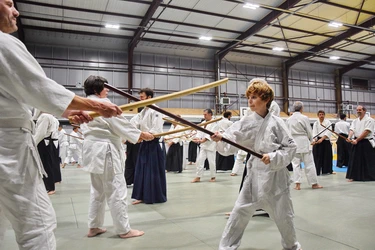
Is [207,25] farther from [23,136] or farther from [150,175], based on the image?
[23,136]

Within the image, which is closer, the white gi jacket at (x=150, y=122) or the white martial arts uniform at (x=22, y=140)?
the white martial arts uniform at (x=22, y=140)

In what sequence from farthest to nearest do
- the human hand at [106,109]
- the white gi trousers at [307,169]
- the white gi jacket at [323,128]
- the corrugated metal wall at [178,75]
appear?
the corrugated metal wall at [178,75], the white gi jacket at [323,128], the white gi trousers at [307,169], the human hand at [106,109]

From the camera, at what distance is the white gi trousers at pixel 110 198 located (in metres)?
2.55

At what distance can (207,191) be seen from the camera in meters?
5.00

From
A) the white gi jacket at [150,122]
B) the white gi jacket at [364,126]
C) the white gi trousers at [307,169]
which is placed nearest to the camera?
the white gi jacket at [150,122]

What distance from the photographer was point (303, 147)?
5.18 metres

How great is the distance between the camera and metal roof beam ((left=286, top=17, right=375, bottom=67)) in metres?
13.4

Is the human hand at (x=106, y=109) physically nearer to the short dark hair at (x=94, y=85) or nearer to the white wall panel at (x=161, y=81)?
the short dark hair at (x=94, y=85)

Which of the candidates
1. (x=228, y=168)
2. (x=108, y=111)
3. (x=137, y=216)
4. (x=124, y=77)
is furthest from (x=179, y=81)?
(x=108, y=111)

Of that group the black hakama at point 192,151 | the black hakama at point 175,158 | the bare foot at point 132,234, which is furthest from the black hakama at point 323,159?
the bare foot at point 132,234

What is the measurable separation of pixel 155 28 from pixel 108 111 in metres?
12.8

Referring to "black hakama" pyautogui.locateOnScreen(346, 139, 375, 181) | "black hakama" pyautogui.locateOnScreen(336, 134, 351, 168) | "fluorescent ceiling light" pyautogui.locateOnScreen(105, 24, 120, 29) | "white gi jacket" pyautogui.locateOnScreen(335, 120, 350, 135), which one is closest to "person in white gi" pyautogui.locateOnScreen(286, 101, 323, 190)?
"black hakama" pyautogui.locateOnScreen(346, 139, 375, 181)

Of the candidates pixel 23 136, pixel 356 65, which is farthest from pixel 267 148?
pixel 356 65

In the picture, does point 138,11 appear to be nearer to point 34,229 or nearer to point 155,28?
point 155,28
